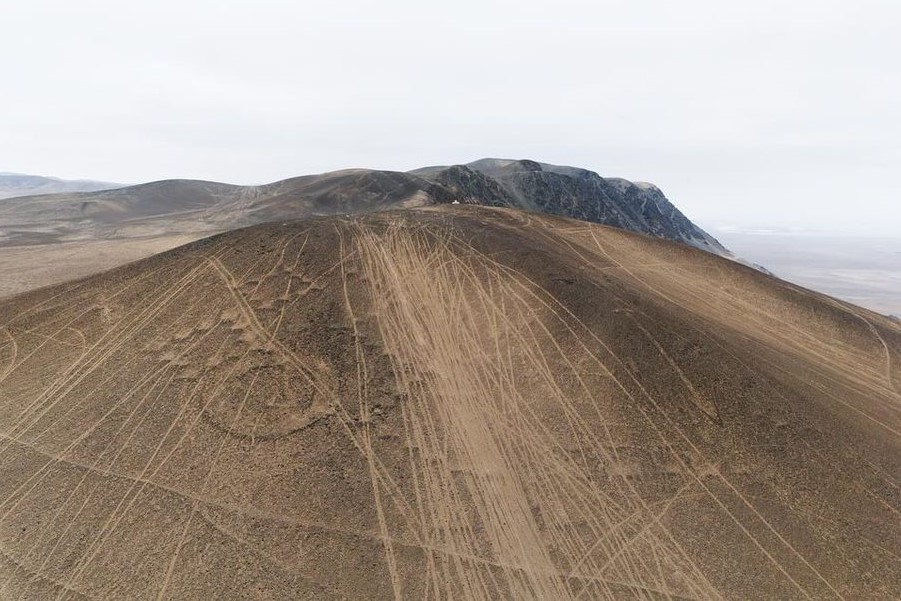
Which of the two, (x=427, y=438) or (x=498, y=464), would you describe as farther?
(x=427, y=438)

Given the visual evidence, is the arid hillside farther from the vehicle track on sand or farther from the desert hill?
the desert hill

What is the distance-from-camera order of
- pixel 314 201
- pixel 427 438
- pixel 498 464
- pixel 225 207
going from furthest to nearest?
pixel 225 207
pixel 314 201
pixel 427 438
pixel 498 464

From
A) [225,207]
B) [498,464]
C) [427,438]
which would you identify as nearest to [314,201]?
[225,207]

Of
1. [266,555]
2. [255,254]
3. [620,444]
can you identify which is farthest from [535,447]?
[255,254]

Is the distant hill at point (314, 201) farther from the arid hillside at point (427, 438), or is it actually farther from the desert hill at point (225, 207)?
the arid hillside at point (427, 438)

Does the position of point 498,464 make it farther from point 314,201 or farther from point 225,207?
point 225,207

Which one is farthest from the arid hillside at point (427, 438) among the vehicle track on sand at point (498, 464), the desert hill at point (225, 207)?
the desert hill at point (225, 207)

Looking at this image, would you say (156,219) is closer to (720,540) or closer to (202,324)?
(202,324)
